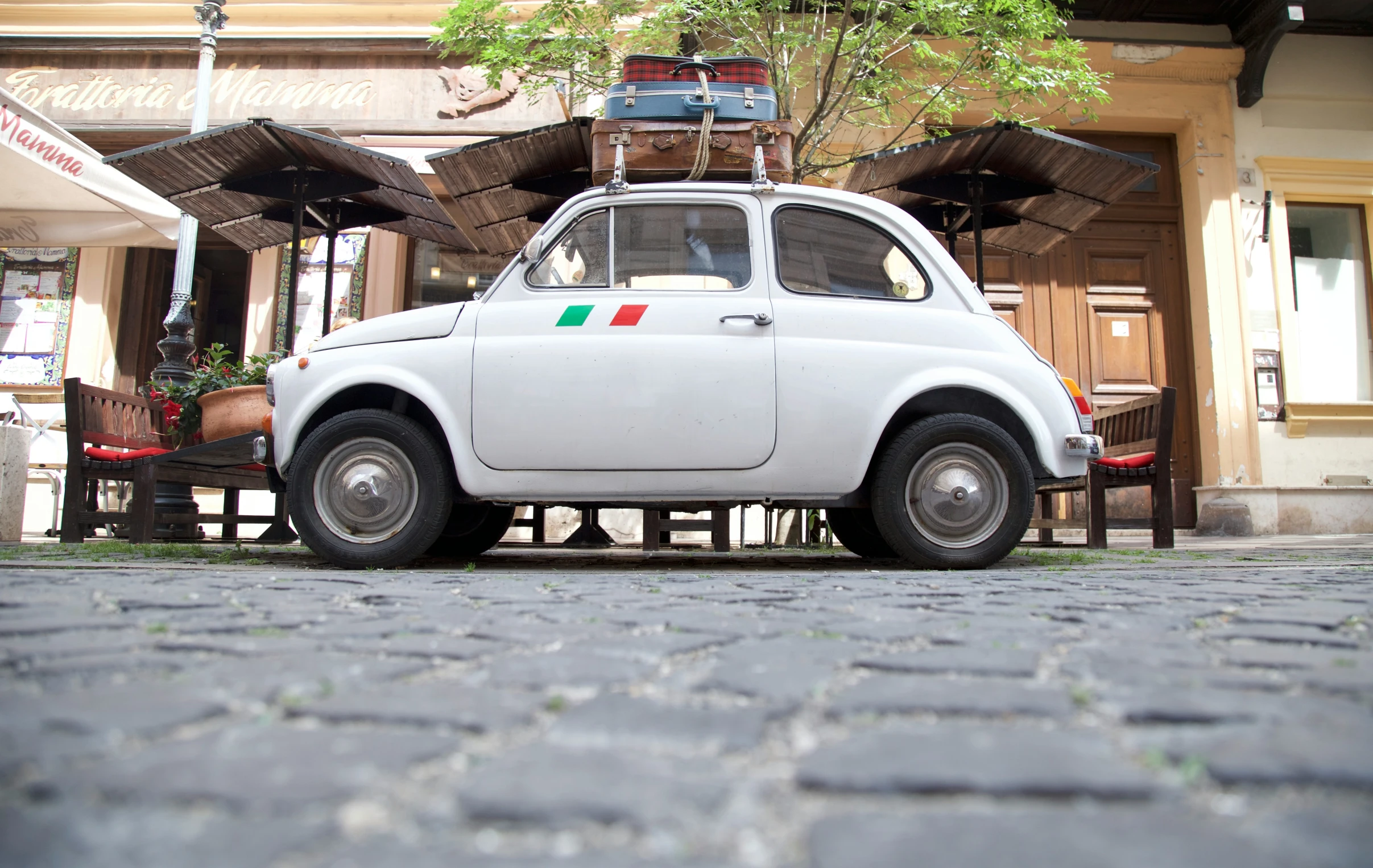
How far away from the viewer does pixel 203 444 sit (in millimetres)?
4801

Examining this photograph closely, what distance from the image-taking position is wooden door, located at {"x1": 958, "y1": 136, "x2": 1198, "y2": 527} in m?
9.30

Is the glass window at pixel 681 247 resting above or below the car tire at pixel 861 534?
above

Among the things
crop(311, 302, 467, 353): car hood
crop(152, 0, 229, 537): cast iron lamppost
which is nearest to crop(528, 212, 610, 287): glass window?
crop(311, 302, 467, 353): car hood

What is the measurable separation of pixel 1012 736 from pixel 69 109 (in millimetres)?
11536

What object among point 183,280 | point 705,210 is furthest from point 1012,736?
point 183,280

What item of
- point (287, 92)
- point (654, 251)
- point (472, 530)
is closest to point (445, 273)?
point (287, 92)

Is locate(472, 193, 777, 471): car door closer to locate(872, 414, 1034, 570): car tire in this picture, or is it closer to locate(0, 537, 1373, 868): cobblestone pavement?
locate(872, 414, 1034, 570): car tire

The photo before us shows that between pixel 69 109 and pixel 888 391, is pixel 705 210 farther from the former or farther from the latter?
pixel 69 109

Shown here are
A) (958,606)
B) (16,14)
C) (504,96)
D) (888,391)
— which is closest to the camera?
(958,606)

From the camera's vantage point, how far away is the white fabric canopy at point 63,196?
6914 mm

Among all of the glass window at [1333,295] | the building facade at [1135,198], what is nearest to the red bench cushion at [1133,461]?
the building facade at [1135,198]

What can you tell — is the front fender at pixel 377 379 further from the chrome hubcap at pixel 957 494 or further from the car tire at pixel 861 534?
the car tire at pixel 861 534

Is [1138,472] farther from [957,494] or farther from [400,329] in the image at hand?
[400,329]

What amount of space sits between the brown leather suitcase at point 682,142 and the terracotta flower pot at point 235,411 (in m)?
2.26
